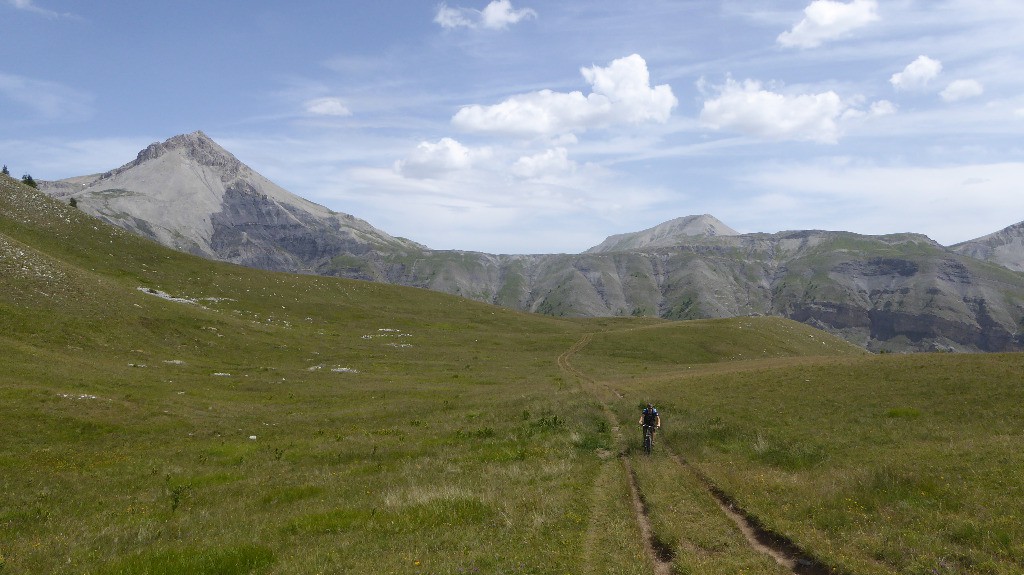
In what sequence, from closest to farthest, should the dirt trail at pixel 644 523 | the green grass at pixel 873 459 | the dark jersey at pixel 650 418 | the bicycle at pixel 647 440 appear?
the dirt trail at pixel 644 523 < the green grass at pixel 873 459 < the bicycle at pixel 647 440 < the dark jersey at pixel 650 418

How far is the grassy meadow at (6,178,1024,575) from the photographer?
47.7 feet

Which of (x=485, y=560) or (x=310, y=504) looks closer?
(x=485, y=560)

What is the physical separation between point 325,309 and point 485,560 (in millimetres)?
107495

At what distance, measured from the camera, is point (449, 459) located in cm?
2672

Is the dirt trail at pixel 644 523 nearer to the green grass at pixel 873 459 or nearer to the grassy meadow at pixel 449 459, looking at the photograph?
the grassy meadow at pixel 449 459

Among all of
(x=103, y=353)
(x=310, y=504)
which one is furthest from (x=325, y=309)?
(x=310, y=504)

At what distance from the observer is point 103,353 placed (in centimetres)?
5434

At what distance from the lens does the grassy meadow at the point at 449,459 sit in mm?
14531

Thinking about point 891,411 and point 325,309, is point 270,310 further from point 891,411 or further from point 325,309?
point 891,411

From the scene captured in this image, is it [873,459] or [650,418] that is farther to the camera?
[650,418]

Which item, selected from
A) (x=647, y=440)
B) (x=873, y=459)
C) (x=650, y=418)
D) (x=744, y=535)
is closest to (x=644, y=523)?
(x=744, y=535)

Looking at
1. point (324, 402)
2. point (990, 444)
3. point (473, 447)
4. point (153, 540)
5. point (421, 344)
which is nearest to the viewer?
point (153, 540)

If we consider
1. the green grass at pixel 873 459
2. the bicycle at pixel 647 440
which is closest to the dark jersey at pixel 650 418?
the bicycle at pixel 647 440

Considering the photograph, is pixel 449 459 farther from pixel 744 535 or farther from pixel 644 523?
pixel 744 535
